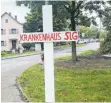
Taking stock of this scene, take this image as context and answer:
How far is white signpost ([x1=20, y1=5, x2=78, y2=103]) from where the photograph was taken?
14.7 feet

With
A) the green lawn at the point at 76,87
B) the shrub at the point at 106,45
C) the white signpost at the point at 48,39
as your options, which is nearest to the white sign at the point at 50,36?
the white signpost at the point at 48,39

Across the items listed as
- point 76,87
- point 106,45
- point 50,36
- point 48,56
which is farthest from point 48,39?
point 106,45

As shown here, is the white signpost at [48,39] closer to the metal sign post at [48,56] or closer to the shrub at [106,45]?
the metal sign post at [48,56]

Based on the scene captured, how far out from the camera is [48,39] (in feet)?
14.8

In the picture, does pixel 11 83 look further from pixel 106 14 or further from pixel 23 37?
pixel 106 14

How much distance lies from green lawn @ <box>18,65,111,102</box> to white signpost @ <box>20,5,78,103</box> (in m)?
2.80

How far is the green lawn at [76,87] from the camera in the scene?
751 centimetres

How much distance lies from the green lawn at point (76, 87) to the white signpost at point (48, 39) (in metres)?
2.80

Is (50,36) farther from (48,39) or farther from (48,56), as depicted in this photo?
(48,56)

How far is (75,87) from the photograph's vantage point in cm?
881

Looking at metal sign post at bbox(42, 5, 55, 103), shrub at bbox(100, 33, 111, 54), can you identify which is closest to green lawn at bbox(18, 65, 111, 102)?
metal sign post at bbox(42, 5, 55, 103)

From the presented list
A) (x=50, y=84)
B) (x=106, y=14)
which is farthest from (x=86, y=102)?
(x=106, y=14)

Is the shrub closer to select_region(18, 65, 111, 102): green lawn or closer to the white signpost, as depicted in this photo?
select_region(18, 65, 111, 102): green lawn

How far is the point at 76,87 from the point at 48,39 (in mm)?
4480
